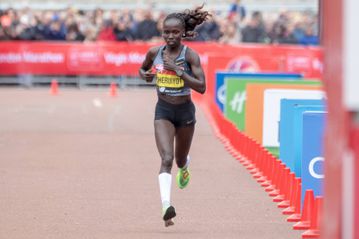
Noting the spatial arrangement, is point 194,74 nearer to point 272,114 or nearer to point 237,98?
point 272,114

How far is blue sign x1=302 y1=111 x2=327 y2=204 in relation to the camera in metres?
11.7

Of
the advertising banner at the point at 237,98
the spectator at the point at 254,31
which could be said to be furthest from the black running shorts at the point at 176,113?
the spectator at the point at 254,31

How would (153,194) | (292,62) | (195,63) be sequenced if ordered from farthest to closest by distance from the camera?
(292,62), (153,194), (195,63)

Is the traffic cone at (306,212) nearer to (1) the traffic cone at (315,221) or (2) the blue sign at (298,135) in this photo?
(1) the traffic cone at (315,221)

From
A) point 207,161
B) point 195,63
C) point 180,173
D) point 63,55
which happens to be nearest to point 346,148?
point 195,63

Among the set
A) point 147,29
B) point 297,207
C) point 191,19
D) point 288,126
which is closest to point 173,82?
point 191,19

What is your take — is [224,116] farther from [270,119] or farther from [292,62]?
[292,62]

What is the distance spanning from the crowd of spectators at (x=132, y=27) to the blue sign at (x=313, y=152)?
2441cm

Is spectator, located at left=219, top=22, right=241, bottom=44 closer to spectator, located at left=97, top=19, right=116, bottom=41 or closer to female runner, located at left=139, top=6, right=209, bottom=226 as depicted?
spectator, located at left=97, top=19, right=116, bottom=41

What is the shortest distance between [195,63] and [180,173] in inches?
58.4

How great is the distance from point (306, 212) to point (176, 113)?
59.0 inches

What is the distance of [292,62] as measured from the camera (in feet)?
111

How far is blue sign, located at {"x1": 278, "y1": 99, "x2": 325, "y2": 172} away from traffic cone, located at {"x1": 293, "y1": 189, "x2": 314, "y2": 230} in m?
2.38

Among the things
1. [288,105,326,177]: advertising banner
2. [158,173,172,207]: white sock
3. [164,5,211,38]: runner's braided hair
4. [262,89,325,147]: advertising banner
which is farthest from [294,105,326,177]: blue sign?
[262,89,325,147]: advertising banner
